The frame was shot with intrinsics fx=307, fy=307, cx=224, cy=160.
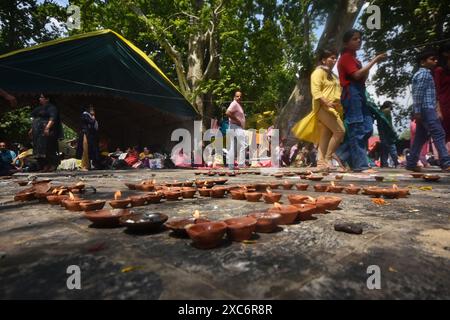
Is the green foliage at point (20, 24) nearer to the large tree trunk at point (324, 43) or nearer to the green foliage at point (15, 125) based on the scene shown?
the green foliage at point (15, 125)

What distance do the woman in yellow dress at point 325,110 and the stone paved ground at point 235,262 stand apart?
378cm

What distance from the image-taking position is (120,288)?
800mm

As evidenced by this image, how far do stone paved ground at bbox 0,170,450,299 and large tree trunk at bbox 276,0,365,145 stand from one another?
9.78 metres

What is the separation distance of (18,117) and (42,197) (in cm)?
1565

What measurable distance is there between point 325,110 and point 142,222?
14.8 ft

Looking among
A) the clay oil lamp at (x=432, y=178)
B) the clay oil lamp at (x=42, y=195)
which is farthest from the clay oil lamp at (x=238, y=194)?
the clay oil lamp at (x=432, y=178)

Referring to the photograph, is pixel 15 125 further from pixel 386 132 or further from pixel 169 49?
pixel 386 132

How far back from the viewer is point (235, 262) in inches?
38.4

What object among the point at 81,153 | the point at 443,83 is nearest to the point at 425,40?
the point at 443,83

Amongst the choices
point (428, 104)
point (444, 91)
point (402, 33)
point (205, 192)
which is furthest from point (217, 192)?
point (402, 33)

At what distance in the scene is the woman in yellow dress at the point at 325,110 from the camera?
514 centimetres

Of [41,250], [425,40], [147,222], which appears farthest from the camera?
[425,40]

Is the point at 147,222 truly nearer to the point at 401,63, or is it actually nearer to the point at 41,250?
the point at 41,250

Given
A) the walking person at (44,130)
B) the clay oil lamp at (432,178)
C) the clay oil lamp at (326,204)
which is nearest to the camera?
the clay oil lamp at (326,204)
